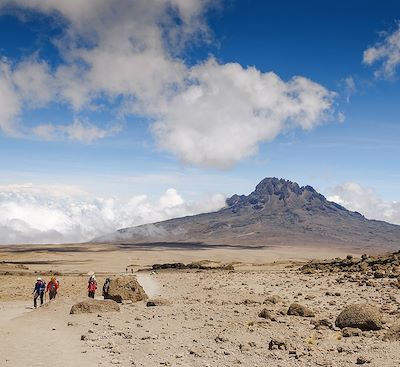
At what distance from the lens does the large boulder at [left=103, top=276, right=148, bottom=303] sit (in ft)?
91.4

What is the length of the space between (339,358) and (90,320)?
11340mm

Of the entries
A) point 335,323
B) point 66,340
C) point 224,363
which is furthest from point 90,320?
point 335,323

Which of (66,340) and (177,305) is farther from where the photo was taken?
(177,305)

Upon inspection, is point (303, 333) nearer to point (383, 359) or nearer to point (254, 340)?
point (254, 340)

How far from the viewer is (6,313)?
2533 centimetres

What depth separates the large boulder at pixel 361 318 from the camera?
16.8 meters

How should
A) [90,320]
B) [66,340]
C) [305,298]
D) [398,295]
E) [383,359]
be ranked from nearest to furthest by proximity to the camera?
[383,359] → [66,340] → [90,320] → [398,295] → [305,298]

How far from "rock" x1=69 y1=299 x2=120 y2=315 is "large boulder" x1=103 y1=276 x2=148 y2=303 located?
15.0 ft

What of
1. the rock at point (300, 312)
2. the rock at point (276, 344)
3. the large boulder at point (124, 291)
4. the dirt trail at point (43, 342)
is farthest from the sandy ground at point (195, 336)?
the large boulder at point (124, 291)

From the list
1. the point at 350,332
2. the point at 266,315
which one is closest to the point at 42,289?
the point at 266,315

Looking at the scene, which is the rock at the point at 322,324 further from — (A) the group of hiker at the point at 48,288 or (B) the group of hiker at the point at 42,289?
(B) the group of hiker at the point at 42,289

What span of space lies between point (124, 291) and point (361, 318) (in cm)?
1541

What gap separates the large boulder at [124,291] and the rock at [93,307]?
4562mm

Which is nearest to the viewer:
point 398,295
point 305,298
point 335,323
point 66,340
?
point 66,340
